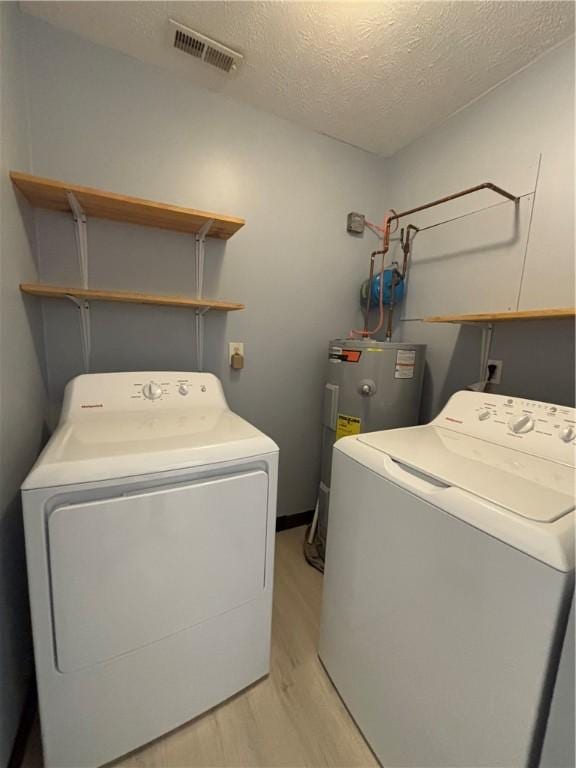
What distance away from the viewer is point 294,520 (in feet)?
7.00

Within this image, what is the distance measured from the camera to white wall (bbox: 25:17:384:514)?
4.56ft

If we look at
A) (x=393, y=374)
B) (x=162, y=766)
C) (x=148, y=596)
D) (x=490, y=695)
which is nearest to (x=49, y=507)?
(x=148, y=596)

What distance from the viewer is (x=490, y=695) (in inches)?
24.9

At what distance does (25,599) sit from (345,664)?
115cm

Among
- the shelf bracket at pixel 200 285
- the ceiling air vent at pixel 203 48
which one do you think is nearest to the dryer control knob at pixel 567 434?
the shelf bracket at pixel 200 285

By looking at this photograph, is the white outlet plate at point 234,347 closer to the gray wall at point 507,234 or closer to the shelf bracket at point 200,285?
the shelf bracket at point 200,285

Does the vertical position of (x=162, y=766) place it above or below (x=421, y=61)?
below

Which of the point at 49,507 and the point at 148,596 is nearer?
the point at 49,507

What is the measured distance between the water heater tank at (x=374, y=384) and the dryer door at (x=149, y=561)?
86 centimetres

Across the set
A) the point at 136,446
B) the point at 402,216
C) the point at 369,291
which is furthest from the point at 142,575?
the point at 402,216

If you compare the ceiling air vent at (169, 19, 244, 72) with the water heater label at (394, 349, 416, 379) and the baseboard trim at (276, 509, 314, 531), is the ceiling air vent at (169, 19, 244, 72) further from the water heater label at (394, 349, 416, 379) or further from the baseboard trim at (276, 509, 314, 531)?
the baseboard trim at (276, 509, 314, 531)

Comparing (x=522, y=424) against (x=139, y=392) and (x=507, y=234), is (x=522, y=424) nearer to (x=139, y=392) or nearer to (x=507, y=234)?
(x=507, y=234)

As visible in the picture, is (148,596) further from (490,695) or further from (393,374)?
(393,374)

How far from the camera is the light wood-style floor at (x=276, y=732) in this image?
3.14 feet
